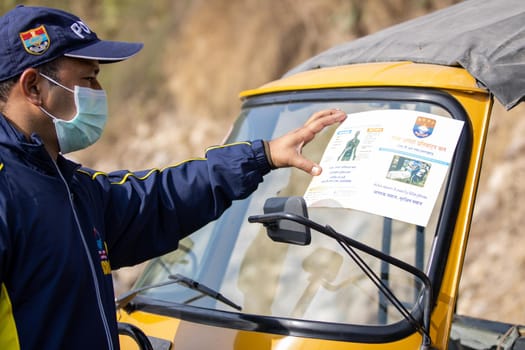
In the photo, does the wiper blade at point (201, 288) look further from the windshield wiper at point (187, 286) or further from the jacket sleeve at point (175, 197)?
the jacket sleeve at point (175, 197)

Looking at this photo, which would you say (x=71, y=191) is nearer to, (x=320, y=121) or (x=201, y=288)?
(x=201, y=288)

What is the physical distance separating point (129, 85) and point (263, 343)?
1299cm

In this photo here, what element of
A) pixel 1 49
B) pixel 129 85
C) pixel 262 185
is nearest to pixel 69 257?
pixel 1 49

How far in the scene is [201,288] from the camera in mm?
2949

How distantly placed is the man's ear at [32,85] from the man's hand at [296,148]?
0.86m

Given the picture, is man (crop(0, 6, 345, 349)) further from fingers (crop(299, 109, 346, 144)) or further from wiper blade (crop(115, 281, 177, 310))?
wiper blade (crop(115, 281, 177, 310))

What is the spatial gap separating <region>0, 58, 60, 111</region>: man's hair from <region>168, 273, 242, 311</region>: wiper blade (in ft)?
3.16

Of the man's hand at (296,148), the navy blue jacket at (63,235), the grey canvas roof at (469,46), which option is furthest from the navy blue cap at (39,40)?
the grey canvas roof at (469,46)

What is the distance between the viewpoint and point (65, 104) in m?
2.48

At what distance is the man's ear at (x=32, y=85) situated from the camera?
2377mm

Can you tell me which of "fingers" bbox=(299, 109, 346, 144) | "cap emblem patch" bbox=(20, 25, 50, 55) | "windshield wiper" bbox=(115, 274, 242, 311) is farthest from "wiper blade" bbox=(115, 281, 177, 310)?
"cap emblem patch" bbox=(20, 25, 50, 55)

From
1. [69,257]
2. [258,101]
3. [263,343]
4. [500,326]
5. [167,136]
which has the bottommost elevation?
[167,136]

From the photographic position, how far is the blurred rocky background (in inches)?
372

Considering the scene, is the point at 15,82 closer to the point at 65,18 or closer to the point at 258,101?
the point at 65,18
